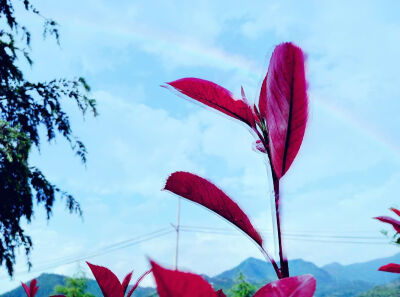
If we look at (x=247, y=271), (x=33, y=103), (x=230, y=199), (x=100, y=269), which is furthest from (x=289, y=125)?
(x=247, y=271)

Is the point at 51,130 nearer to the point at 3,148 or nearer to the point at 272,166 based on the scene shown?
the point at 3,148

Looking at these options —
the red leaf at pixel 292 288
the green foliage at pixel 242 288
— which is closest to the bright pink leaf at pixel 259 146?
the red leaf at pixel 292 288

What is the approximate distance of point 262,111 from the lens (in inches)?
19.2

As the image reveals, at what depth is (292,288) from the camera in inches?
11.8

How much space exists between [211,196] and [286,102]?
0.17 meters

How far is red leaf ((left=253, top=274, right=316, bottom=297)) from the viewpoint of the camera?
293mm

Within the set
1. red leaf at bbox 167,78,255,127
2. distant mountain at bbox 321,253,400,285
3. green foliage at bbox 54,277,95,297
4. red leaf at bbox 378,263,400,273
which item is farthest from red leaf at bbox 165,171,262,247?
distant mountain at bbox 321,253,400,285

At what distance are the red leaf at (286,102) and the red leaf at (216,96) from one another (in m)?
0.10

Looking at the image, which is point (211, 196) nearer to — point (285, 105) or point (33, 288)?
point (285, 105)

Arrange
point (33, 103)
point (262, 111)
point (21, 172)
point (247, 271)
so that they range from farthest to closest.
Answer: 1. point (247, 271)
2. point (33, 103)
3. point (21, 172)
4. point (262, 111)

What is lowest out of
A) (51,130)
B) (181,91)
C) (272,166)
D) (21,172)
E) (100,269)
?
(100,269)

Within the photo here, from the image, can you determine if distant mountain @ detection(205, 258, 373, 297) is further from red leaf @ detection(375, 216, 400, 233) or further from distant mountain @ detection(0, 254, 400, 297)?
red leaf @ detection(375, 216, 400, 233)

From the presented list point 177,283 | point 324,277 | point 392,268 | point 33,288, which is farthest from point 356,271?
point 177,283

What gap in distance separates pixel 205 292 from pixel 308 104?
23cm
